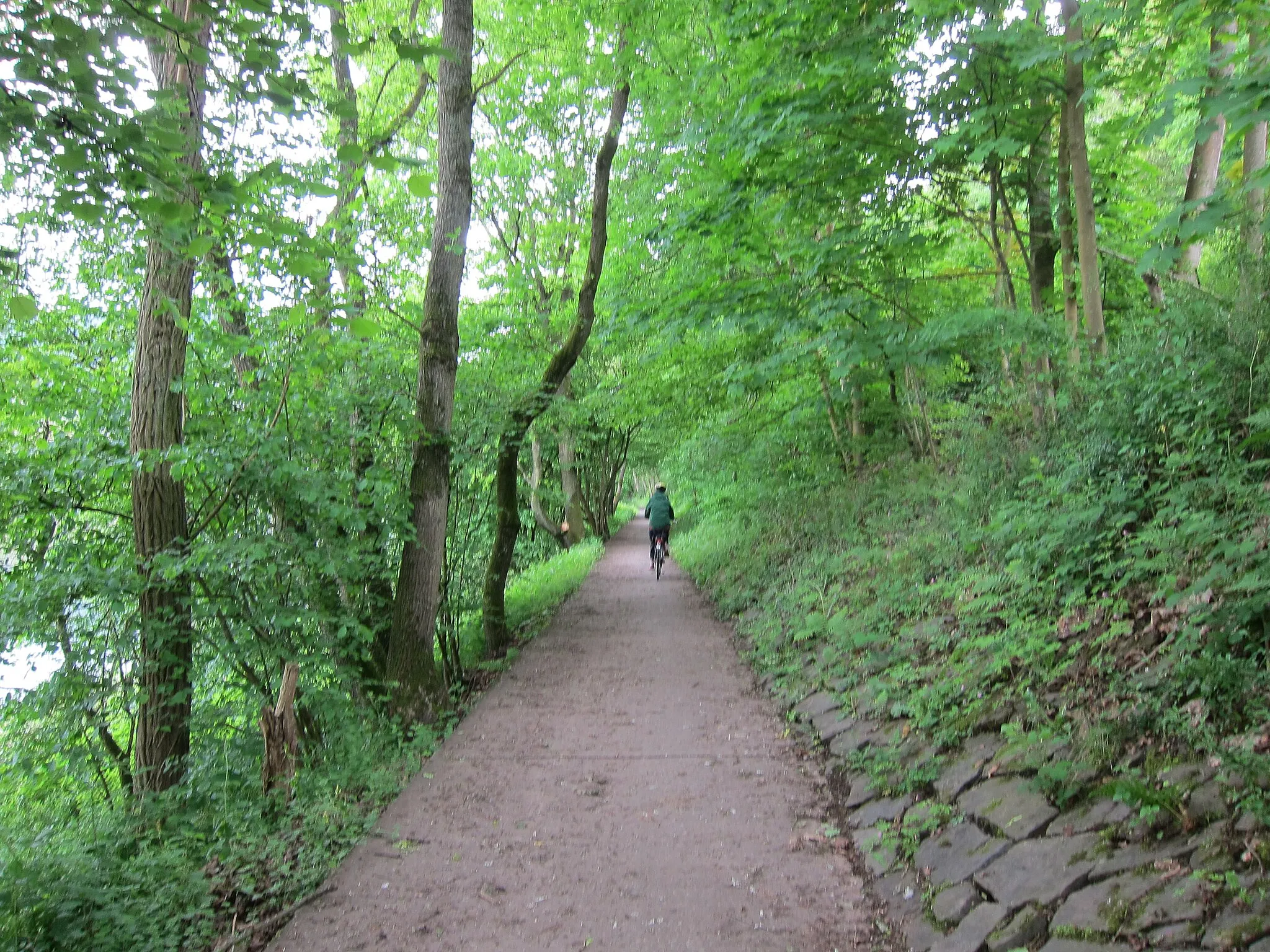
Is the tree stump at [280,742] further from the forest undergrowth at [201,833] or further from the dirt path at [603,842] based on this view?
the dirt path at [603,842]

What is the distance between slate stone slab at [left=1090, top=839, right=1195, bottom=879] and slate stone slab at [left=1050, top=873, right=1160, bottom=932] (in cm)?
4

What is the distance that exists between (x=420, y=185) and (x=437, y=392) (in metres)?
4.82

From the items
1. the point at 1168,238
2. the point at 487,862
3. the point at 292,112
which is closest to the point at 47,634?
the point at 487,862

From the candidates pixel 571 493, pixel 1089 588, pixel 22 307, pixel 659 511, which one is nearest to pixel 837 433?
pixel 659 511

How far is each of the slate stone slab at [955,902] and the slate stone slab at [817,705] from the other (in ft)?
8.09

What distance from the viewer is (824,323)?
24.3 ft

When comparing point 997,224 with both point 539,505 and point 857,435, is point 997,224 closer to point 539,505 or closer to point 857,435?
point 857,435

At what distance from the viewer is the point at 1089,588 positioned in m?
4.70

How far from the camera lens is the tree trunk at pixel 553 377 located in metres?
9.49

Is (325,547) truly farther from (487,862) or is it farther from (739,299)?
(739,299)

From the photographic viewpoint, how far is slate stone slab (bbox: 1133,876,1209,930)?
Result: 99.0 inches

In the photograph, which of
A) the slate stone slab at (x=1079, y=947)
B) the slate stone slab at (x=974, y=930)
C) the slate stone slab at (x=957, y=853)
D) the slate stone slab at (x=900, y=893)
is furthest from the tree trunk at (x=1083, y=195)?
the slate stone slab at (x=1079, y=947)

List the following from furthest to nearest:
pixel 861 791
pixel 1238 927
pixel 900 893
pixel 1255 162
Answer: pixel 1255 162
pixel 861 791
pixel 900 893
pixel 1238 927

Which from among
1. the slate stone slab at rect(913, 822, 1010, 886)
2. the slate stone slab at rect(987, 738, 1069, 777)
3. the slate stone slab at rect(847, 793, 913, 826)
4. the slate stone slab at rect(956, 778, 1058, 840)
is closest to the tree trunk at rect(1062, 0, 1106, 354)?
the slate stone slab at rect(987, 738, 1069, 777)
